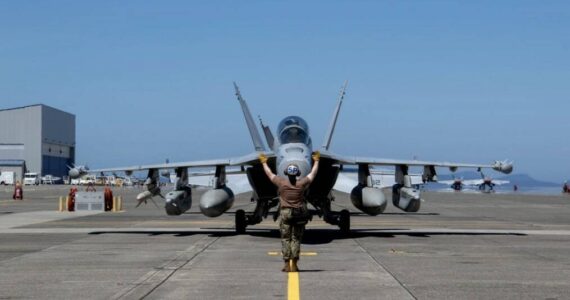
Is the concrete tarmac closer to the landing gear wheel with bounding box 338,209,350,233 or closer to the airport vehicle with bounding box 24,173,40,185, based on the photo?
the landing gear wheel with bounding box 338,209,350,233

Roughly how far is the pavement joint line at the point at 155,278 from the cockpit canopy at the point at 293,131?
4.00 meters

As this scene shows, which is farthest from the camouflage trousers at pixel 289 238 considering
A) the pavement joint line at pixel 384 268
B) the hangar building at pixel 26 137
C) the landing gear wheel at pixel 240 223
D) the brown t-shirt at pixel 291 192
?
the hangar building at pixel 26 137

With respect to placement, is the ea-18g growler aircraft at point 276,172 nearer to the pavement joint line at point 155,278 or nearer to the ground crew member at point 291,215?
the pavement joint line at point 155,278

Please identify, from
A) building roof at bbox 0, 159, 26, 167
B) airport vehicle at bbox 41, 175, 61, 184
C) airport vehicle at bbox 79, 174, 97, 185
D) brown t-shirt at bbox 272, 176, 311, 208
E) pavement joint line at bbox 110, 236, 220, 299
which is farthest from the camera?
building roof at bbox 0, 159, 26, 167

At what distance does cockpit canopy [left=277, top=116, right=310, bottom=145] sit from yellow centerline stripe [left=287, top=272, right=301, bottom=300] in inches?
293

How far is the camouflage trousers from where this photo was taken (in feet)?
43.3

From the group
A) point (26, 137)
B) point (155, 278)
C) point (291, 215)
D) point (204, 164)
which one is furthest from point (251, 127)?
point (26, 137)

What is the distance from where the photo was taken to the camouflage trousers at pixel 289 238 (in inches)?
520

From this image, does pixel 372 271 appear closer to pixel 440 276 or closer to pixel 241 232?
pixel 440 276

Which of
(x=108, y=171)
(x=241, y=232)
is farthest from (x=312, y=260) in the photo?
(x=108, y=171)

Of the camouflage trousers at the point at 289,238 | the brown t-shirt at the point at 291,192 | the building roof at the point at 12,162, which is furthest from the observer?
the building roof at the point at 12,162

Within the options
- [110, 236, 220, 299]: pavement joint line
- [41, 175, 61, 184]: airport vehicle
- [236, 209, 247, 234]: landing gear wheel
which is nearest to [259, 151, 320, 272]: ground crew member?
[110, 236, 220, 299]: pavement joint line

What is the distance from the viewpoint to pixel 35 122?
135 m

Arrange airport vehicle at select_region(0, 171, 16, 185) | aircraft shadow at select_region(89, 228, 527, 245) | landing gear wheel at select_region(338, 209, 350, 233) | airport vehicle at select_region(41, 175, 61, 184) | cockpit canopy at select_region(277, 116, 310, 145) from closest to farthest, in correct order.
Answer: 1. cockpit canopy at select_region(277, 116, 310, 145)
2. aircraft shadow at select_region(89, 228, 527, 245)
3. landing gear wheel at select_region(338, 209, 350, 233)
4. airport vehicle at select_region(0, 171, 16, 185)
5. airport vehicle at select_region(41, 175, 61, 184)
